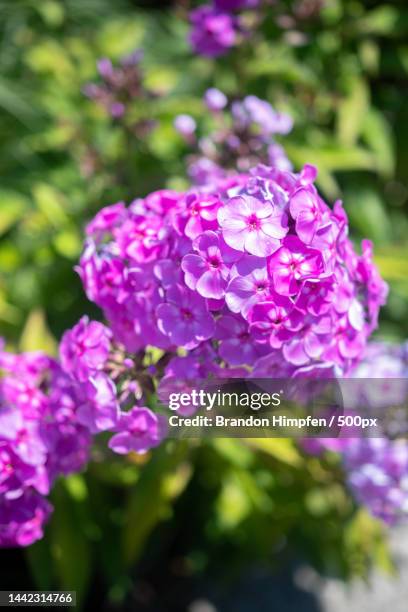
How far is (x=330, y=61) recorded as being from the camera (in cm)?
333

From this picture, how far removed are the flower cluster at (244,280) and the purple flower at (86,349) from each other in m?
0.06

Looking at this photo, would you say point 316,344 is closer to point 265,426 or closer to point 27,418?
point 265,426

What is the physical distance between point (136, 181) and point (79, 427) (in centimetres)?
125

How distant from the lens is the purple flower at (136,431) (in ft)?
5.34

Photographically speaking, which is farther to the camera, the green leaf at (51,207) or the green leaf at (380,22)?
the green leaf at (380,22)

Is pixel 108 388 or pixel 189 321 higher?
pixel 189 321

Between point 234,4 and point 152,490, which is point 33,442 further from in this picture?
point 234,4

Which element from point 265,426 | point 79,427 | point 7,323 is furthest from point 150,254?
point 7,323

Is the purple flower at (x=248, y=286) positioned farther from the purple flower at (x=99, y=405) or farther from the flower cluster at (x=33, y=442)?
the flower cluster at (x=33, y=442)

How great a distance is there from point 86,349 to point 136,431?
21 cm

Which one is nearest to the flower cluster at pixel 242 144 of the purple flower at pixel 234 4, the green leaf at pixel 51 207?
the purple flower at pixel 234 4

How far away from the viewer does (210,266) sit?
57.7 inches

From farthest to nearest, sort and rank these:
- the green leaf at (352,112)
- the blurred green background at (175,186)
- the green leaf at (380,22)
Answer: the green leaf at (380,22)
the green leaf at (352,112)
the blurred green background at (175,186)

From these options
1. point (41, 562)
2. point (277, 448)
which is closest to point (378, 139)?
point (277, 448)
